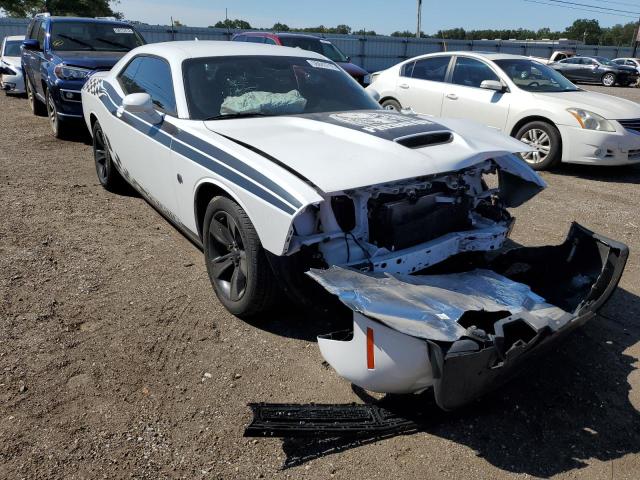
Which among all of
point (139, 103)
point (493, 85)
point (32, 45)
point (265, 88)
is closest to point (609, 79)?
point (493, 85)

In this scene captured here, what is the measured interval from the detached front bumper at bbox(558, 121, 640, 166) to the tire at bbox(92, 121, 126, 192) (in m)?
5.61

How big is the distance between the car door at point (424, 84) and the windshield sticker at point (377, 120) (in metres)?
4.90

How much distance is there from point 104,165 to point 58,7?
1461 inches

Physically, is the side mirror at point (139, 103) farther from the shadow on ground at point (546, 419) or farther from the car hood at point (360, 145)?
the shadow on ground at point (546, 419)

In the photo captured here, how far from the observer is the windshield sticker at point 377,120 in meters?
3.32

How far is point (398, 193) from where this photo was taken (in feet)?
9.86

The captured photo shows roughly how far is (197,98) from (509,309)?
8.11 ft

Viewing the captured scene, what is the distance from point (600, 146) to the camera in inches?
272

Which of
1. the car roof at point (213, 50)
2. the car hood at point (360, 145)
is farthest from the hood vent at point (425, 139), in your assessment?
the car roof at point (213, 50)

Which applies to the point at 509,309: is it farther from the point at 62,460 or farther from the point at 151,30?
the point at 151,30

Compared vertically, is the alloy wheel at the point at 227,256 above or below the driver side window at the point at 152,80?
below

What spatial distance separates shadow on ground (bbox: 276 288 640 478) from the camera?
244 cm

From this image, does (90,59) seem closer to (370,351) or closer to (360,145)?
(360,145)

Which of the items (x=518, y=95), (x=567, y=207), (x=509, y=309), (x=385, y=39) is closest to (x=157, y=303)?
(x=509, y=309)
